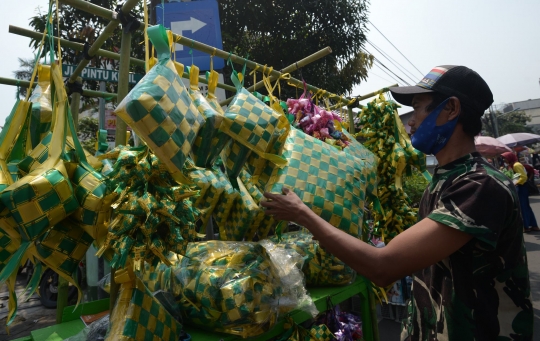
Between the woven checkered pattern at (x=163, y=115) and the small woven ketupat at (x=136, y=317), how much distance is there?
46cm

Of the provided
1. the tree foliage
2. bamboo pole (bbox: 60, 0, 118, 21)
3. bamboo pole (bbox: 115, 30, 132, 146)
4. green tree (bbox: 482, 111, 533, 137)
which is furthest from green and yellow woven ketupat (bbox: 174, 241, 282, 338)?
green tree (bbox: 482, 111, 533, 137)

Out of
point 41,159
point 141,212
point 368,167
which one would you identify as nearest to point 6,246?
point 41,159

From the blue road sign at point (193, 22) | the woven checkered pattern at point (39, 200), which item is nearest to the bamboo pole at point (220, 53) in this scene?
the blue road sign at point (193, 22)

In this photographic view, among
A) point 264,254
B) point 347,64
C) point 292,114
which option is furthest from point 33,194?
point 347,64

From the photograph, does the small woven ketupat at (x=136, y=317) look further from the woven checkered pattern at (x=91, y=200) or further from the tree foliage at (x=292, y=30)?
the tree foliage at (x=292, y=30)

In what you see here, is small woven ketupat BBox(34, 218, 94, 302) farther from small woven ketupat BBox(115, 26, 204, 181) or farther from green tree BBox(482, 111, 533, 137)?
green tree BBox(482, 111, 533, 137)

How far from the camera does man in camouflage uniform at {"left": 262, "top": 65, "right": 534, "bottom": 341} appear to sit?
39.8 inches

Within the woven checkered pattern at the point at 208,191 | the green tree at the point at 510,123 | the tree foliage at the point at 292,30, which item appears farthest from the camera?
the green tree at the point at 510,123

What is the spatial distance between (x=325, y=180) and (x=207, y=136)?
22.8 inches

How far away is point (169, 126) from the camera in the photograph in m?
0.89

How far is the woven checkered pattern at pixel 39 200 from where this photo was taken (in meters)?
0.82

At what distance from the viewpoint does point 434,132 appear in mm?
1212

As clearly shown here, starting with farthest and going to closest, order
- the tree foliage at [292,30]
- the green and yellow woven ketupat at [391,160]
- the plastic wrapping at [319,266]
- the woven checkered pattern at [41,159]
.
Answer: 1. the tree foliage at [292,30]
2. the green and yellow woven ketupat at [391,160]
3. the plastic wrapping at [319,266]
4. the woven checkered pattern at [41,159]

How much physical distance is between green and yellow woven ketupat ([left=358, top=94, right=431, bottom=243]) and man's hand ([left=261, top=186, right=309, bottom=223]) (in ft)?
4.69
